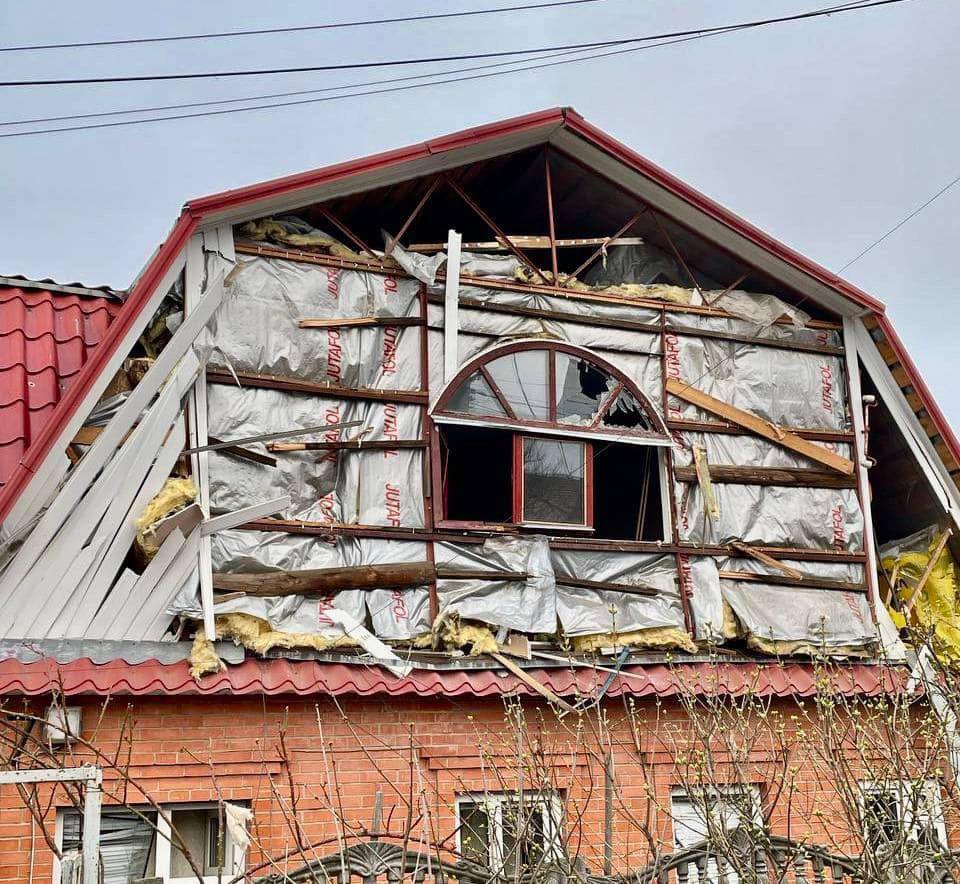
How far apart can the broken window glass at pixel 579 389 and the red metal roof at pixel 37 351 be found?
160 inches

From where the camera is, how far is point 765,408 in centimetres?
1125

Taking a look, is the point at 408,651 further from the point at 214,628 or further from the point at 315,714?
the point at 214,628

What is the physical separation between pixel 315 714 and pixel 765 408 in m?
5.35

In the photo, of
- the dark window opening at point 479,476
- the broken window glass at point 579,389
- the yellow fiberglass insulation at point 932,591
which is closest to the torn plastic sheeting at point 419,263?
the broken window glass at point 579,389

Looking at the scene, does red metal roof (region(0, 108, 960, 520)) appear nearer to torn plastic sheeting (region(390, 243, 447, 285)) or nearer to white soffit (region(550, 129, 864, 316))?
white soffit (region(550, 129, 864, 316))

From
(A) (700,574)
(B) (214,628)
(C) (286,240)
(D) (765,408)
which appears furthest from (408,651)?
(D) (765,408)

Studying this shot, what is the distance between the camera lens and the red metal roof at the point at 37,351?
29.3 ft

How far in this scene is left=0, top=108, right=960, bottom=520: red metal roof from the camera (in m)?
8.22

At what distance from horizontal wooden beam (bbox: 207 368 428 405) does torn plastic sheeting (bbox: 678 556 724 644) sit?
288cm

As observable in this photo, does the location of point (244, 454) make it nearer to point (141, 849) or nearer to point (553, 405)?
point (553, 405)

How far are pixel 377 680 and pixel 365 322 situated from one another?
3.16m

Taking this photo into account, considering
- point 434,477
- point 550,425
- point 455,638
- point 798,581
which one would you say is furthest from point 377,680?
point 798,581

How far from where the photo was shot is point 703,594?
1038cm

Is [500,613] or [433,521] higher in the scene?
[433,521]
